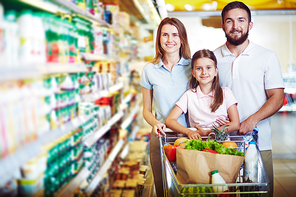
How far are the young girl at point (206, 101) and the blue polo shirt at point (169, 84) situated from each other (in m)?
0.10

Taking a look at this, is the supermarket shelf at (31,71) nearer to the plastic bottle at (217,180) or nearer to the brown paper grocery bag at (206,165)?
the brown paper grocery bag at (206,165)

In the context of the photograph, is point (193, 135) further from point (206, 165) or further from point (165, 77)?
point (165, 77)

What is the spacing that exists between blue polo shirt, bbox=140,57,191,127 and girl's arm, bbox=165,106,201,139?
144 mm

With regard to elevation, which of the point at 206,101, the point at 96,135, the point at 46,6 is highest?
the point at 46,6

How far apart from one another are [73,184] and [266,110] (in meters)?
1.64

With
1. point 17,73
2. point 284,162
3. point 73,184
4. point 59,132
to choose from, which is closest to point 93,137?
point 73,184

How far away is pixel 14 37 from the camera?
1588mm

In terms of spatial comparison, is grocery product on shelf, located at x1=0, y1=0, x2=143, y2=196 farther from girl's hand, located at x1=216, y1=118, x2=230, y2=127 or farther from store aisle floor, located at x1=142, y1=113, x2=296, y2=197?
store aisle floor, located at x1=142, y1=113, x2=296, y2=197

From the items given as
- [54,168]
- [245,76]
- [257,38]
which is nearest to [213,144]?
[245,76]

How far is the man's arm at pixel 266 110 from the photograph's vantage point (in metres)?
2.07

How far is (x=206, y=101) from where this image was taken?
2199 millimetres

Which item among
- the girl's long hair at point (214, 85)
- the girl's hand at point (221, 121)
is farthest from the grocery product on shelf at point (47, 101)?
the girl's hand at point (221, 121)

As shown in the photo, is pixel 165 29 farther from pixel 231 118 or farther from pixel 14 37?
pixel 14 37

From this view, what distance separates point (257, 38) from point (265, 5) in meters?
0.49
